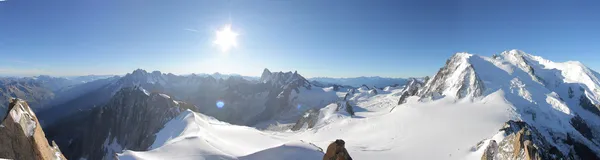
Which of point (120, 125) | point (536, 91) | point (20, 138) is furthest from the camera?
point (120, 125)

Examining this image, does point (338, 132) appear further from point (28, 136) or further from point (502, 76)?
point (28, 136)

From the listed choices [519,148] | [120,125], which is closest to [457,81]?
[519,148]

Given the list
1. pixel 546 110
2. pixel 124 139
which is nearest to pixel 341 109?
pixel 546 110

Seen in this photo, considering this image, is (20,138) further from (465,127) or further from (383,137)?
(465,127)

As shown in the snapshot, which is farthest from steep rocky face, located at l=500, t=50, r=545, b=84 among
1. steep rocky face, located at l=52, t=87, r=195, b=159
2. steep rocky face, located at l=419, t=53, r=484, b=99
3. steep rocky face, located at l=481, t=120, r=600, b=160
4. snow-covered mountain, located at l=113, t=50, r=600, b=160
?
steep rocky face, located at l=52, t=87, r=195, b=159

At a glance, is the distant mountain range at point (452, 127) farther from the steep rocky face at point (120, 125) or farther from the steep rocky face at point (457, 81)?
the steep rocky face at point (120, 125)

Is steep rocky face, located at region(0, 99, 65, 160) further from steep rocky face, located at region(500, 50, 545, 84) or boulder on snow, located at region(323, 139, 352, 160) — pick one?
steep rocky face, located at region(500, 50, 545, 84)
